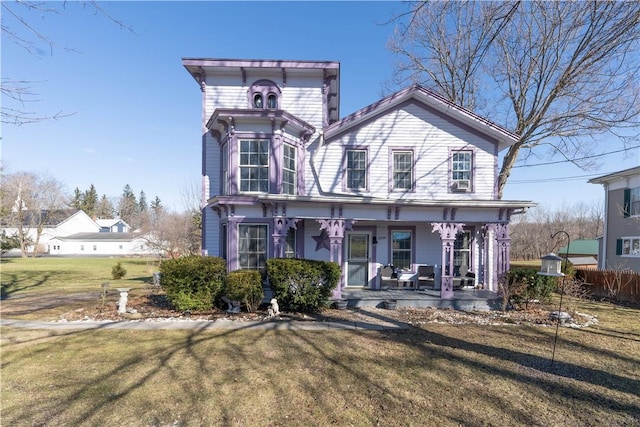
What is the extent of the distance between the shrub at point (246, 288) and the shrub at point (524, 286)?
7895mm

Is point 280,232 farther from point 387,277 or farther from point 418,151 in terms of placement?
point 418,151

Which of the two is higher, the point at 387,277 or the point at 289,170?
the point at 289,170

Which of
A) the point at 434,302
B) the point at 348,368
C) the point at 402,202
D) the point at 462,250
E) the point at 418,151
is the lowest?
the point at 434,302

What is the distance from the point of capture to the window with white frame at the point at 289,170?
1113 cm

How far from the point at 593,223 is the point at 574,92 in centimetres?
4395

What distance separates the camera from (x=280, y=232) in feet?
32.8

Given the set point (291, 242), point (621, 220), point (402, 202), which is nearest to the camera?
point (402, 202)

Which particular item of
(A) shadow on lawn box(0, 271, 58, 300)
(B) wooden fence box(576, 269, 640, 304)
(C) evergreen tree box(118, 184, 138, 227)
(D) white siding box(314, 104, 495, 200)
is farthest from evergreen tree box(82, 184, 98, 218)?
(B) wooden fence box(576, 269, 640, 304)

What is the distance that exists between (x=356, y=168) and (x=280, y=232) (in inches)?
168

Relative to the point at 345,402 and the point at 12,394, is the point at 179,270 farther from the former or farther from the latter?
the point at 345,402

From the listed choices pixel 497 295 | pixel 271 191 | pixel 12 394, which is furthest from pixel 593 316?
pixel 12 394

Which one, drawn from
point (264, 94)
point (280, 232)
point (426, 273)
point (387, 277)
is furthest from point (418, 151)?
point (264, 94)

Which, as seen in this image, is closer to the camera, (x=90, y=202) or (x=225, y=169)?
(x=225, y=169)

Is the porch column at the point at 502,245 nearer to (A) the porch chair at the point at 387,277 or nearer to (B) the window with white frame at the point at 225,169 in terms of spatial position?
(A) the porch chair at the point at 387,277
